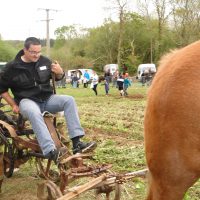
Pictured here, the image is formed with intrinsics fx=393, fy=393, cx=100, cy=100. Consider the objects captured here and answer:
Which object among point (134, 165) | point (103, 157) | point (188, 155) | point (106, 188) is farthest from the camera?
point (103, 157)

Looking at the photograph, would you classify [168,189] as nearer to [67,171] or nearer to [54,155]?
[67,171]

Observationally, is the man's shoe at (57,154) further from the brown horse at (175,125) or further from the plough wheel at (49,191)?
the brown horse at (175,125)

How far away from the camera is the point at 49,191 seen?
162 inches

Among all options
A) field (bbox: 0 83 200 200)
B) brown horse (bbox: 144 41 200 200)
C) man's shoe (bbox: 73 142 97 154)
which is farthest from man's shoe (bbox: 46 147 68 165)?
brown horse (bbox: 144 41 200 200)

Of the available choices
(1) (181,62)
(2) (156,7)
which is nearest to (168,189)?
(1) (181,62)

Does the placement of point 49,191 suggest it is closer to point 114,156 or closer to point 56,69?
point 56,69

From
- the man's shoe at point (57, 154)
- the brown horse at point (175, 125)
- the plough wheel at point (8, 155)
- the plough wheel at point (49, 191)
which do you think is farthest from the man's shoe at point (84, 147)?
the brown horse at point (175, 125)

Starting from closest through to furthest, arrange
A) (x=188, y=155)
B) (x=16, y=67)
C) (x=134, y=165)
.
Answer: (x=188, y=155) < (x=16, y=67) < (x=134, y=165)

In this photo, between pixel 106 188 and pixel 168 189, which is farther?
pixel 106 188

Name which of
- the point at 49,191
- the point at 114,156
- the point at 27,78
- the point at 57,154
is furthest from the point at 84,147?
the point at 114,156

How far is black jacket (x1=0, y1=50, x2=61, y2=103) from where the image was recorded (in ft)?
16.0

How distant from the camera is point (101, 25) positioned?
55.1m

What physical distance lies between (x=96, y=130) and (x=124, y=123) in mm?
1059

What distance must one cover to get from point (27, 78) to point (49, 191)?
4.90ft
